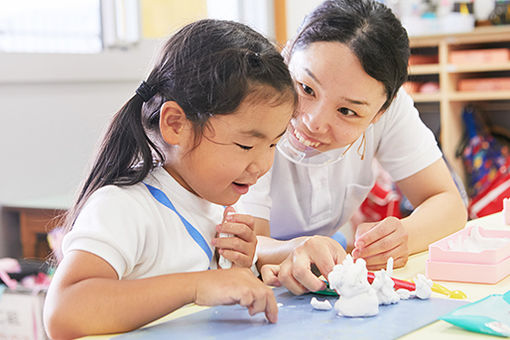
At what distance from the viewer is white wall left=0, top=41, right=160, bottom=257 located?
221 centimetres

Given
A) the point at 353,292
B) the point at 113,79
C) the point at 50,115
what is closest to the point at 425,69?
the point at 113,79

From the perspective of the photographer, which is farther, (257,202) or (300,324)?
(257,202)

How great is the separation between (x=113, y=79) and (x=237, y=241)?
170 cm

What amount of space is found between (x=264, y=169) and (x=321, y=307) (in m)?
0.22

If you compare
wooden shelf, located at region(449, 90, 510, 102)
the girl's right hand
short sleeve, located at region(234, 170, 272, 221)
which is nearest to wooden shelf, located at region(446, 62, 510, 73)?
wooden shelf, located at region(449, 90, 510, 102)

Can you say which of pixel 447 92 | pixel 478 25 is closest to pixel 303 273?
pixel 447 92

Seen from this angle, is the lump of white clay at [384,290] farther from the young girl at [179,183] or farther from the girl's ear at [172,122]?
the girl's ear at [172,122]

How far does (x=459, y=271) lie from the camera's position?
104 cm

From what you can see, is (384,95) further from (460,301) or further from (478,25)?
(478,25)

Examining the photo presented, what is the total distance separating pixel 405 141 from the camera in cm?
153

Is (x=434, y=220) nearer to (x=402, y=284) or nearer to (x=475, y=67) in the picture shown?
(x=402, y=284)

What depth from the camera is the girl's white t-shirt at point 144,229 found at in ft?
2.85

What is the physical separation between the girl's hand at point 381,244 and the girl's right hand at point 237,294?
13.6 inches

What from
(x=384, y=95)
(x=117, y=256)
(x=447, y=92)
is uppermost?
(x=384, y=95)
